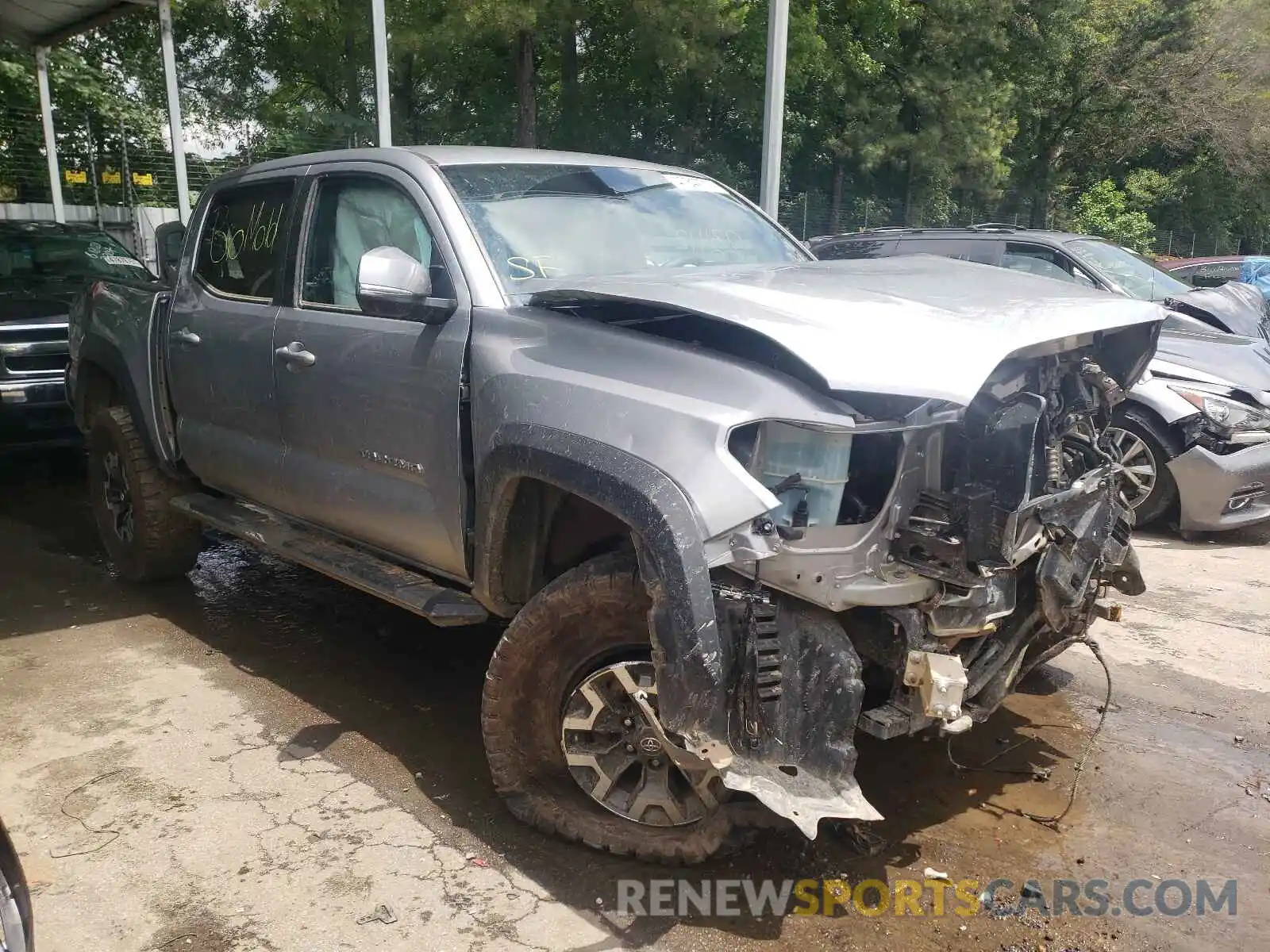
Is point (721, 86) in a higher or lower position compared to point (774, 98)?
higher

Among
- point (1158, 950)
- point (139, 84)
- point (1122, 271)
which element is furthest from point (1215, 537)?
point (139, 84)

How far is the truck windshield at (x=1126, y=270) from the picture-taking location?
763cm

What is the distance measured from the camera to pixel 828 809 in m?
2.49

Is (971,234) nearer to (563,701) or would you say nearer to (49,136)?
(563,701)

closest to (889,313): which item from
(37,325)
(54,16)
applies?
(37,325)

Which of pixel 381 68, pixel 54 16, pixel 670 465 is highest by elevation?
pixel 54 16

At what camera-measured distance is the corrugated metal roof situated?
416 inches

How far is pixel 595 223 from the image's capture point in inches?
151

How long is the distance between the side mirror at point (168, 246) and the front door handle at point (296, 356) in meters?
1.59

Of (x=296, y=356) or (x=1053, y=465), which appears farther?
(x=296, y=356)

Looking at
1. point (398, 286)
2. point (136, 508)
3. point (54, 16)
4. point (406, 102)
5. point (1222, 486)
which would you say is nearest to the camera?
point (398, 286)

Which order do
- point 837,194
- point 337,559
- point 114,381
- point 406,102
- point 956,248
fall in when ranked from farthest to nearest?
point 837,194 → point 406,102 → point 956,248 → point 114,381 → point 337,559

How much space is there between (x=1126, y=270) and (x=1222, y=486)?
2372mm

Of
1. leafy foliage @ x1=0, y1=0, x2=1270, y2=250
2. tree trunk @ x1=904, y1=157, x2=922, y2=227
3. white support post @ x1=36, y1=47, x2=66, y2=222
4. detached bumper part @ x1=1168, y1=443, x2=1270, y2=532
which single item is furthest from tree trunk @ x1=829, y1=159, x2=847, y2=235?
detached bumper part @ x1=1168, y1=443, x2=1270, y2=532
